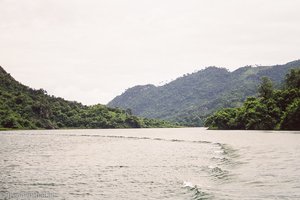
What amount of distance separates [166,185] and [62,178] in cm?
979

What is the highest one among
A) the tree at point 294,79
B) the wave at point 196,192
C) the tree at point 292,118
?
the tree at point 294,79

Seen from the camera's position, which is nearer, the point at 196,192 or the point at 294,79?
the point at 196,192

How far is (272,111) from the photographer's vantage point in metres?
144

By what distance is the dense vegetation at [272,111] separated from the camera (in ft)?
427

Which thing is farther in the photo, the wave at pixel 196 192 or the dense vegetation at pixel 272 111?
the dense vegetation at pixel 272 111

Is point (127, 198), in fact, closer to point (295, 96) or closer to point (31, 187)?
point (31, 187)

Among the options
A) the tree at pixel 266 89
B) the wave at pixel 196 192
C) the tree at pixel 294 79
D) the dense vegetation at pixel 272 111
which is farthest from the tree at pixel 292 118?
the wave at pixel 196 192

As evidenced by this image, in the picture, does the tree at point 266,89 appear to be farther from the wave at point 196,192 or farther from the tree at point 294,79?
the wave at point 196,192

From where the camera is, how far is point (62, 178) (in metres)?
32.7

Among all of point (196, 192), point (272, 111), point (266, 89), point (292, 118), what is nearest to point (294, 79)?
point (266, 89)

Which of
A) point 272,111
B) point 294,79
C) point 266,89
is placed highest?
point 294,79

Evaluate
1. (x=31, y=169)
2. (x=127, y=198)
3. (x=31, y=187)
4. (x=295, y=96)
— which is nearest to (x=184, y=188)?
(x=127, y=198)

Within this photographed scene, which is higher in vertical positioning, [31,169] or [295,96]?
[295,96]

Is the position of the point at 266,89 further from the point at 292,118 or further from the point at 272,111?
the point at 292,118
